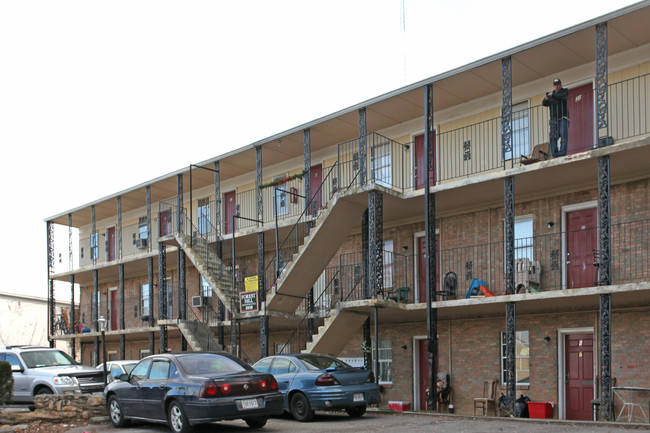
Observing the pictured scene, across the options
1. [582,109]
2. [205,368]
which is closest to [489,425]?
[205,368]

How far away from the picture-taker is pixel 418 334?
22.0m

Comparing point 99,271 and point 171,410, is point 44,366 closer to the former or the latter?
point 171,410

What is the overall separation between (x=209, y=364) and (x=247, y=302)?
9678 millimetres

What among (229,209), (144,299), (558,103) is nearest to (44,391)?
(229,209)

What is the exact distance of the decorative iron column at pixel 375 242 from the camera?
19.2m

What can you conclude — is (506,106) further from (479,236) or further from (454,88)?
(479,236)

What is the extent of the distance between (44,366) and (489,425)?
11.4 meters

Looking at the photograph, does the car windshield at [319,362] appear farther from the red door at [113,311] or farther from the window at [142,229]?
the red door at [113,311]

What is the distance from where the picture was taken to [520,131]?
63.6ft

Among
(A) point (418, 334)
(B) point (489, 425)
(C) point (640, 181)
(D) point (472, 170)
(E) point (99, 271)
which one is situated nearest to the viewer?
(B) point (489, 425)

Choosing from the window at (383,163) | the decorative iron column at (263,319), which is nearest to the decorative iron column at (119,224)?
the decorative iron column at (263,319)

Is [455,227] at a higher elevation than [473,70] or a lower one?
lower

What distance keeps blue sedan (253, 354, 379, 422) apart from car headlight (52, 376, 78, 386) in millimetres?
5470

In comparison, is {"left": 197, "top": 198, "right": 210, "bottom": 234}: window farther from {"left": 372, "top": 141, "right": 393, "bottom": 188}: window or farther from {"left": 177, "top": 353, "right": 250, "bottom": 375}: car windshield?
{"left": 177, "top": 353, "right": 250, "bottom": 375}: car windshield
